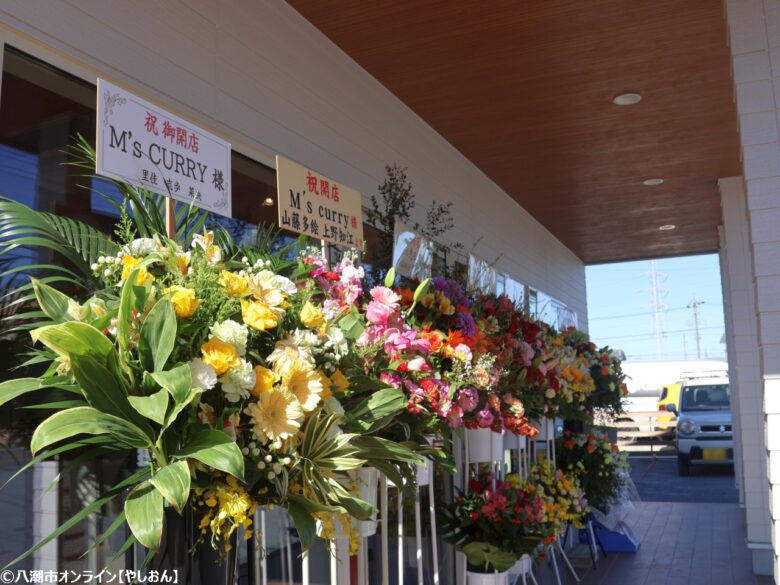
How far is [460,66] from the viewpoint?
4324 millimetres

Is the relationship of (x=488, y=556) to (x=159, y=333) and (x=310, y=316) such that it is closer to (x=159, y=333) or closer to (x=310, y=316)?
(x=310, y=316)

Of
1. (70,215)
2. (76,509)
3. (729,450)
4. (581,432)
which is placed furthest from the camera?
(729,450)

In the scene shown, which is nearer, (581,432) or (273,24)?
(273,24)

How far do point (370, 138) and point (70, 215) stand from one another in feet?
7.72

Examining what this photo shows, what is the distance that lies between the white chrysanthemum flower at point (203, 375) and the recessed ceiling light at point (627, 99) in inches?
169

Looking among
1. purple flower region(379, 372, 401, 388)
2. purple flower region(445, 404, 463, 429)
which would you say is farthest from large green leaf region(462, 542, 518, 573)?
purple flower region(379, 372, 401, 388)

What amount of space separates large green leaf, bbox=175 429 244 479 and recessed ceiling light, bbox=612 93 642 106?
14.3 feet

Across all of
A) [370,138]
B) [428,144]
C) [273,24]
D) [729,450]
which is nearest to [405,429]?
[273,24]

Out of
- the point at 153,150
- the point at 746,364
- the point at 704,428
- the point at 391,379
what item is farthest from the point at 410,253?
the point at 704,428

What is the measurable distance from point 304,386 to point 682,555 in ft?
18.1

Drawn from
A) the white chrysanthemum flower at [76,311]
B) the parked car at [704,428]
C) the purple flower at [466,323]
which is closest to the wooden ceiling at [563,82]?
the purple flower at [466,323]

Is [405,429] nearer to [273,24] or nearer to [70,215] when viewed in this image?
[70,215]

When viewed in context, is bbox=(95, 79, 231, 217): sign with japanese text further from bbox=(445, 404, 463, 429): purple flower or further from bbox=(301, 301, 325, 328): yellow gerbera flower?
bbox=(445, 404, 463, 429): purple flower

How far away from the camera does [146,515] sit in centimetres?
106
